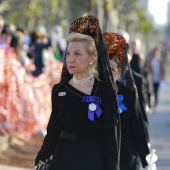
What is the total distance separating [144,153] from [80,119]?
138cm

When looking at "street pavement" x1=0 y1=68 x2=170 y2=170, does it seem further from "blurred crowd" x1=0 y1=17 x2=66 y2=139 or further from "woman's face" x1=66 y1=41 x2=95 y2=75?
"woman's face" x1=66 y1=41 x2=95 y2=75

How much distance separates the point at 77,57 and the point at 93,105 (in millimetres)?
340

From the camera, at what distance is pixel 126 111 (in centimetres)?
580

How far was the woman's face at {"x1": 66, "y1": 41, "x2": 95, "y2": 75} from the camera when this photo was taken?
4605 millimetres

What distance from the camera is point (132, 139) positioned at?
5.78 metres

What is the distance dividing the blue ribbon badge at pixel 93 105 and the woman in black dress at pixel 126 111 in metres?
1.17

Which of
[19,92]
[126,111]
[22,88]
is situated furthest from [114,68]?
[22,88]

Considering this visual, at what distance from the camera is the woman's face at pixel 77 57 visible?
4.61 m

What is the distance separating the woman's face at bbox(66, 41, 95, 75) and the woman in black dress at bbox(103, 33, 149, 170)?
3.81 feet

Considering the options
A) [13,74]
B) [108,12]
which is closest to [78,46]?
[13,74]

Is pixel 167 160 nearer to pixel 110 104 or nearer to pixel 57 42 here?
pixel 110 104

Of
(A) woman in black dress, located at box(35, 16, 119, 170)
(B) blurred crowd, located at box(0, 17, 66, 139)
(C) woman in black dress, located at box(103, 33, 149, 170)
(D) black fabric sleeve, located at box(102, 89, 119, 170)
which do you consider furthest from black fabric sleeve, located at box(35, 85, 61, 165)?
(B) blurred crowd, located at box(0, 17, 66, 139)

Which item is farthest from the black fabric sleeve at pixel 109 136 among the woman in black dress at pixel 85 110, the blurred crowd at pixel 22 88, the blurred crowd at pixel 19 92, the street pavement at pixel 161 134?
the blurred crowd at pixel 19 92

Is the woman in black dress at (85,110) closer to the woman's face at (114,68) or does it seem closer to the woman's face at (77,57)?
the woman's face at (77,57)
